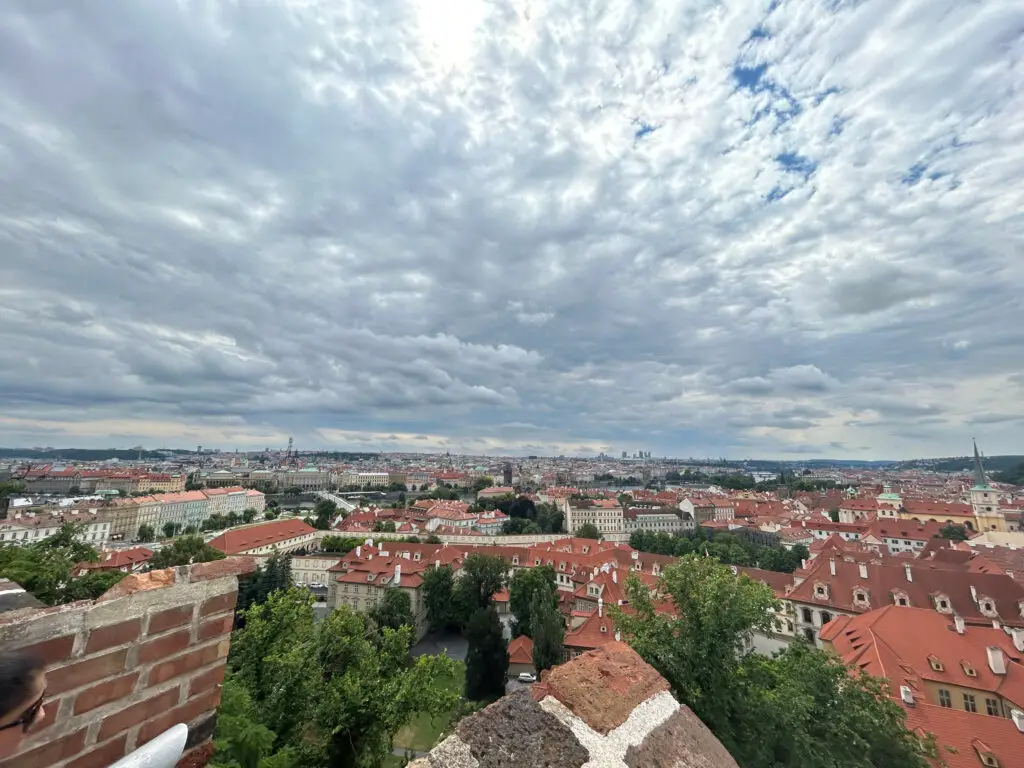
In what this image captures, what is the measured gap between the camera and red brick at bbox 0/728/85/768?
1567 millimetres

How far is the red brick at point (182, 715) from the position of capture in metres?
1.98

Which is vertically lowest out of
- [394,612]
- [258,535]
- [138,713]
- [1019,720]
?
[258,535]

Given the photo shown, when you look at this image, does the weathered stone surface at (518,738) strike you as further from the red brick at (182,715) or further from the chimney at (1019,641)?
the chimney at (1019,641)

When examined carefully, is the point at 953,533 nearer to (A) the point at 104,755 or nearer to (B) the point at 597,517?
(B) the point at 597,517

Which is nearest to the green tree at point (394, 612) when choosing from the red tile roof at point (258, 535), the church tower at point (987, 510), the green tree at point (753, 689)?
the green tree at point (753, 689)

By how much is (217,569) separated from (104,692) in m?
0.70

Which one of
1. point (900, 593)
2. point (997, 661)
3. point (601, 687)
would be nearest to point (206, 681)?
point (601, 687)

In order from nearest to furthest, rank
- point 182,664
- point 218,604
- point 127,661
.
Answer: point 127,661, point 182,664, point 218,604

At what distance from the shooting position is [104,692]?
184 cm

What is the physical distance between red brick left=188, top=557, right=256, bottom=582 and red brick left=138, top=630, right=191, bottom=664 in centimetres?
24

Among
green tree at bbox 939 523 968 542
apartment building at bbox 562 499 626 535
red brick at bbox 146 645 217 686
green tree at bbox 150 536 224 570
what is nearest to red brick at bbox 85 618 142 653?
red brick at bbox 146 645 217 686

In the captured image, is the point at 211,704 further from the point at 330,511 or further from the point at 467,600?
the point at 330,511

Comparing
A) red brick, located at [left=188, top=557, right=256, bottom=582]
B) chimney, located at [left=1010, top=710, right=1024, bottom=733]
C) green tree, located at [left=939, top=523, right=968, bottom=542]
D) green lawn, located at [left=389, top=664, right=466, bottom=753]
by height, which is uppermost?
red brick, located at [left=188, top=557, right=256, bottom=582]

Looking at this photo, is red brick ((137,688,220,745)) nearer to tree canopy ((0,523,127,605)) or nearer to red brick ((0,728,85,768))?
red brick ((0,728,85,768))
